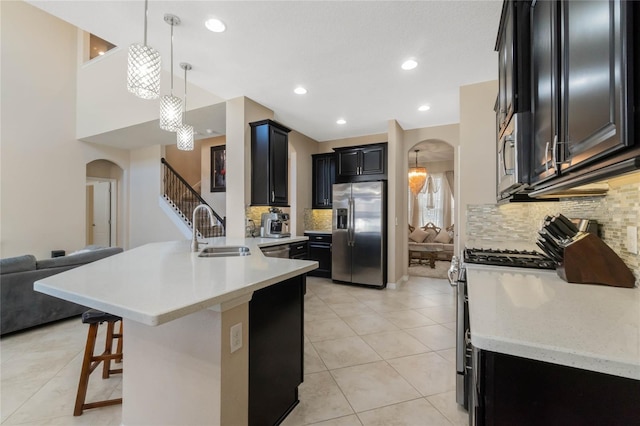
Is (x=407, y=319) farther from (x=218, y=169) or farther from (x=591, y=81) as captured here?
(x=218, y=169)

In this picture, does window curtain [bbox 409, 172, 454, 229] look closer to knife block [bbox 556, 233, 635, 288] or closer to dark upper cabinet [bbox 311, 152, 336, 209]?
dark upper cabinet [bbox 311, 152, 336, 209]

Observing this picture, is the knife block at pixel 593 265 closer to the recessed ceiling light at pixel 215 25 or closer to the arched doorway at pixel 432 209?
the recessed ceiling light at pixel 215 25

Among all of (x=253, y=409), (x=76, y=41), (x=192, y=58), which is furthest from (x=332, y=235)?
(x=76, y=41)

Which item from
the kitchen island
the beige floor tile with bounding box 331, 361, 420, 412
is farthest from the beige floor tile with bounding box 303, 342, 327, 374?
the kitchen island

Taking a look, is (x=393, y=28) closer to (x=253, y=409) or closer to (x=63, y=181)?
(x=253, y=409)

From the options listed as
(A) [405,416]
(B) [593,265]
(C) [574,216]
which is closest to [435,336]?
(A) [405,416]

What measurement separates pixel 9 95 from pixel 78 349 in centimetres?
522

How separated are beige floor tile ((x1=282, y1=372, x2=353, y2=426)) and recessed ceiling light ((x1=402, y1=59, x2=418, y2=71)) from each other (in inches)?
120

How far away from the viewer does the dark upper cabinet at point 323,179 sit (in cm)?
563

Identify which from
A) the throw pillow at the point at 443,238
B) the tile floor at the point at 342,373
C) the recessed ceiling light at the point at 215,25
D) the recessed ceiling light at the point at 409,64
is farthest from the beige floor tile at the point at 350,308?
the throw pillow at the point at 443,238

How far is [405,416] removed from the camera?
176 centimetres

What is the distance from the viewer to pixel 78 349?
2598mm

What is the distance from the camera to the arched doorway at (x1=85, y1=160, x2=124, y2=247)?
6.64 m

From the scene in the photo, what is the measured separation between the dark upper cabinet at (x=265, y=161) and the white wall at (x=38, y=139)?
14.8 ft
